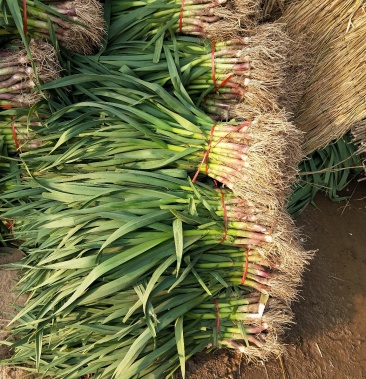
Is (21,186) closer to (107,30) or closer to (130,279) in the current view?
(130,279)

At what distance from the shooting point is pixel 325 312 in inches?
96.2

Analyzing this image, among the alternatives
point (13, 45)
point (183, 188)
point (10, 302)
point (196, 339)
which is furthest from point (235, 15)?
point (10, 302)

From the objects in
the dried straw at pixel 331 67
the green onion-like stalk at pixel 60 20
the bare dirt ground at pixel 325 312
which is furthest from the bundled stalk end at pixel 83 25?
the dried straw at pixel 331 67

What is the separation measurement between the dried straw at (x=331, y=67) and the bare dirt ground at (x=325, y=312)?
52 centimetres

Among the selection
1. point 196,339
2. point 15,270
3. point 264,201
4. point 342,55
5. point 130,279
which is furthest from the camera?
point 342,55

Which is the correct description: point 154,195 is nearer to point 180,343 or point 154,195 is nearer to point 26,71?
point 180,343

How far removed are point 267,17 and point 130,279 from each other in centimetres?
181

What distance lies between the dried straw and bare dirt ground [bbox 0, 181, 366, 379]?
524 mm

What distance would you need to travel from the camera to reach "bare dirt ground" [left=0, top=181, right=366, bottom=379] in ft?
6.62

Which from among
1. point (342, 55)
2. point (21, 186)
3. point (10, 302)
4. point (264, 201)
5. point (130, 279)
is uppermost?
point (342, 55)

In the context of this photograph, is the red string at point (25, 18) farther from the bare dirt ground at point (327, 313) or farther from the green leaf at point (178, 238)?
the bare dirt ground at point (327, 313)

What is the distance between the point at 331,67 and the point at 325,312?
1.38m

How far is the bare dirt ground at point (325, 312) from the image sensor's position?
202 centimetres

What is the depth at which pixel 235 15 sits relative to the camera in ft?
6.51
